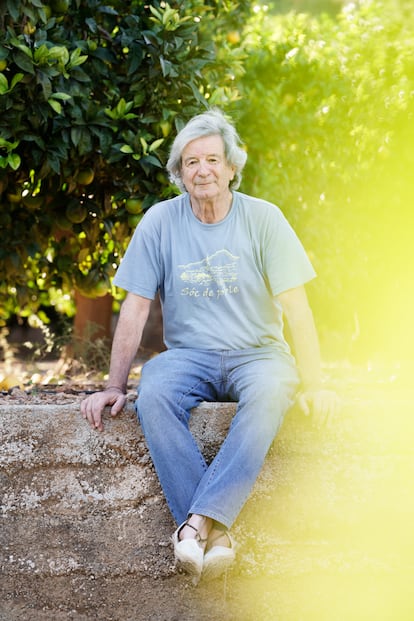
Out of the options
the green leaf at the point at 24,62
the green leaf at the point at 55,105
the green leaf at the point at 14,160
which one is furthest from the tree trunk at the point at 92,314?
the green leaf at the point at 24,62

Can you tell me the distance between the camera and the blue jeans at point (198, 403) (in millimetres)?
2936

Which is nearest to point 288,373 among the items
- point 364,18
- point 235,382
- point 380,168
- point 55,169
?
point 235,382

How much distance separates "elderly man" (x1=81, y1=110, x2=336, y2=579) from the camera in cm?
308

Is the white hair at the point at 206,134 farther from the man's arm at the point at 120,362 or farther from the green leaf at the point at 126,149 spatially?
the man's arm at the point at 120,362

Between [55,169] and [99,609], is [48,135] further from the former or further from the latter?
[99,609]

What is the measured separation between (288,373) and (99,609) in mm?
1157

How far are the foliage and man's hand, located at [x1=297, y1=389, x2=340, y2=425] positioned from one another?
2.40 metres

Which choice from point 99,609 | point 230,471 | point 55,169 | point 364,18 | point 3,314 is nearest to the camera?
point 230,471

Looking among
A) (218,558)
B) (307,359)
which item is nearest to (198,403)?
(307,359)

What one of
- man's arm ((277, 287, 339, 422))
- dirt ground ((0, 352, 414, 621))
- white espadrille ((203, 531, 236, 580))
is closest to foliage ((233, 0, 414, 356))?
man's arm ((277, 287, 339, 422))

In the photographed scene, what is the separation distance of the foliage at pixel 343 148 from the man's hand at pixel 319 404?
2401 mm

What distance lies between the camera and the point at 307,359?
325 centimetres

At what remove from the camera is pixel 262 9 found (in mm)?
6152

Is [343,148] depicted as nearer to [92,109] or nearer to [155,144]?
[155,144]
